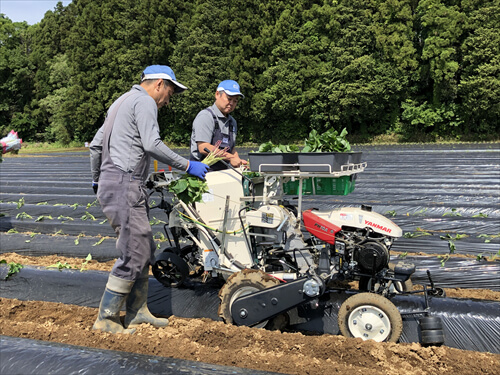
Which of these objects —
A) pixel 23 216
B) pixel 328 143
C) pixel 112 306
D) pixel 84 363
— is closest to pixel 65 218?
pixel 23 216

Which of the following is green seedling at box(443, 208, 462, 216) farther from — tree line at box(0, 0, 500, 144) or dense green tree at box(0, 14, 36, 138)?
dense green tree at box(0, 14, 36, 138)

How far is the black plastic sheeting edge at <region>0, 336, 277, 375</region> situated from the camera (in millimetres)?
2262

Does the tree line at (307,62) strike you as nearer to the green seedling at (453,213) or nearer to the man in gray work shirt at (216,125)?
the green seedling at (453,213)

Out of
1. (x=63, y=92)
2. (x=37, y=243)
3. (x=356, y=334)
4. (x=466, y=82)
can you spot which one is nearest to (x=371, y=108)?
(x=466, y=82)

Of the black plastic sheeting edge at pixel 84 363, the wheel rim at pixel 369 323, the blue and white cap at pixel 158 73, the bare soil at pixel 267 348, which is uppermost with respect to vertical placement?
the blue and white cap at pixel 158 73

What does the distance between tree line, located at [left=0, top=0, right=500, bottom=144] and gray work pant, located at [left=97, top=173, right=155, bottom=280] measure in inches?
803

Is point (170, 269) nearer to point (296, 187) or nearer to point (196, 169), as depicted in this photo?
point (196, 169)

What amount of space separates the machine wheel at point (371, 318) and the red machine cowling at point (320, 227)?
503 mm

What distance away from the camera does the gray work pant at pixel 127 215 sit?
3.06 meters

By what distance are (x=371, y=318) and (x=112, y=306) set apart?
71.5 inches

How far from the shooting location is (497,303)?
3.46 m

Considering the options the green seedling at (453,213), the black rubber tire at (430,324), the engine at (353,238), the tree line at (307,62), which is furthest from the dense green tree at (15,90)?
the black rubber tire at (430,324)

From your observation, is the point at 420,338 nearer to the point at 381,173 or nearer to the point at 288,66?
the point at 381,173

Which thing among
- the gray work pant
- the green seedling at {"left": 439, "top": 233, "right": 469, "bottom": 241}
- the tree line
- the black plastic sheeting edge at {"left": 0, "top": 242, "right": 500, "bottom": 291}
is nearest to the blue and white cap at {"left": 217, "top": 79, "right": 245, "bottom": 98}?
the gray work pant
